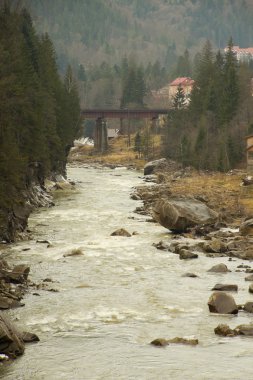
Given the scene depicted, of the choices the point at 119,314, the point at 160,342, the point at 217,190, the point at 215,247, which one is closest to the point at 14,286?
the point at 119,314

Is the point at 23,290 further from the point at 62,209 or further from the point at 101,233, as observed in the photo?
the point at 62,209

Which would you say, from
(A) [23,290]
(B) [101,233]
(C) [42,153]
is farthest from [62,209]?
(A) [23,290]

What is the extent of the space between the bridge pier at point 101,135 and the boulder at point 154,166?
30884mm

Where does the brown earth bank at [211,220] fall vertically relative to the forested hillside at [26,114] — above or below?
below

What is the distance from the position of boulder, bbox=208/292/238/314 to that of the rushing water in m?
0.36

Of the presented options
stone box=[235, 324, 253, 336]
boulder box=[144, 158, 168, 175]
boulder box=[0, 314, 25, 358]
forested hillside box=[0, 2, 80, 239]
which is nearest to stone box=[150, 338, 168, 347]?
stone box=[235, 324, 253, 336]

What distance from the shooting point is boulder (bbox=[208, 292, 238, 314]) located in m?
25.6

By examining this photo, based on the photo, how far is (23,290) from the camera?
28.8 meters

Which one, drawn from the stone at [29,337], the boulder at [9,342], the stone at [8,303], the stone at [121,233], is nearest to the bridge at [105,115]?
the stone at [121,233]

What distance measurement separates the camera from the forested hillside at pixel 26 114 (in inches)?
1473

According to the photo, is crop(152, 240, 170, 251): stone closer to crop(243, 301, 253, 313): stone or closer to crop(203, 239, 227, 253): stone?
crop(203, 239, 227, 253): stone

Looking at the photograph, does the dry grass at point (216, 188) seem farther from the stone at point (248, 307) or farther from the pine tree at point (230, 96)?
the stone at point (248, 307)

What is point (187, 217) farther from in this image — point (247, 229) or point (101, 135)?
point (101, 135)

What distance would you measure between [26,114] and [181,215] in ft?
58.6
